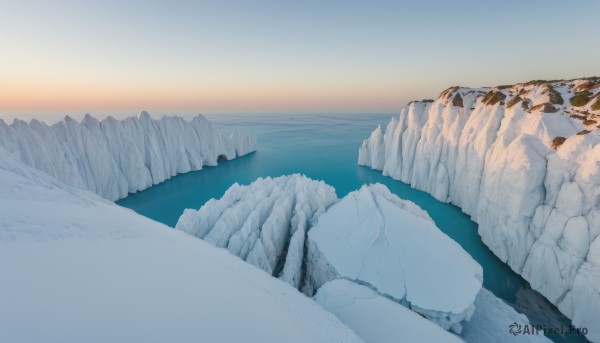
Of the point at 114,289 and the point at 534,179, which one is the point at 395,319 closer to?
the point at 114,289

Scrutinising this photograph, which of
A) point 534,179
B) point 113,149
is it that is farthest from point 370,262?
point 113,149

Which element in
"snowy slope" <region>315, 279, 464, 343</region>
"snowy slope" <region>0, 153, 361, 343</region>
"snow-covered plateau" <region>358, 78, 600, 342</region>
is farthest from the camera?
"snow-covered plateau" <region>358, 78, 600, 342</region>

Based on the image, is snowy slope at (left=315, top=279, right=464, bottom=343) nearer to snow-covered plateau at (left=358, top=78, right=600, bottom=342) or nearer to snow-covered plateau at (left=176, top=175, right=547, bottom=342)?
snow-covered plateau at (left=176, top=175, right=547, bottom=342)

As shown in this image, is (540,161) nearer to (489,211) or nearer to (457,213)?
(489,211)

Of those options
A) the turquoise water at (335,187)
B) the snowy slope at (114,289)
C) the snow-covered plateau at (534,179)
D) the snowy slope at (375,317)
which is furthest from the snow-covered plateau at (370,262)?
the snow-covered plateau at (534,179)

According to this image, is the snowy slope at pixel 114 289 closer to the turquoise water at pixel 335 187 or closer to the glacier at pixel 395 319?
the glacier at pixel 395 319

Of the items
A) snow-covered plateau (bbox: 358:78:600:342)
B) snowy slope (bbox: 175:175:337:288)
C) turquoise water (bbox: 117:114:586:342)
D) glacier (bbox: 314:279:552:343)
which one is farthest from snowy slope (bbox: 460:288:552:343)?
snowy slope (bbox: 175:175:337:288)
